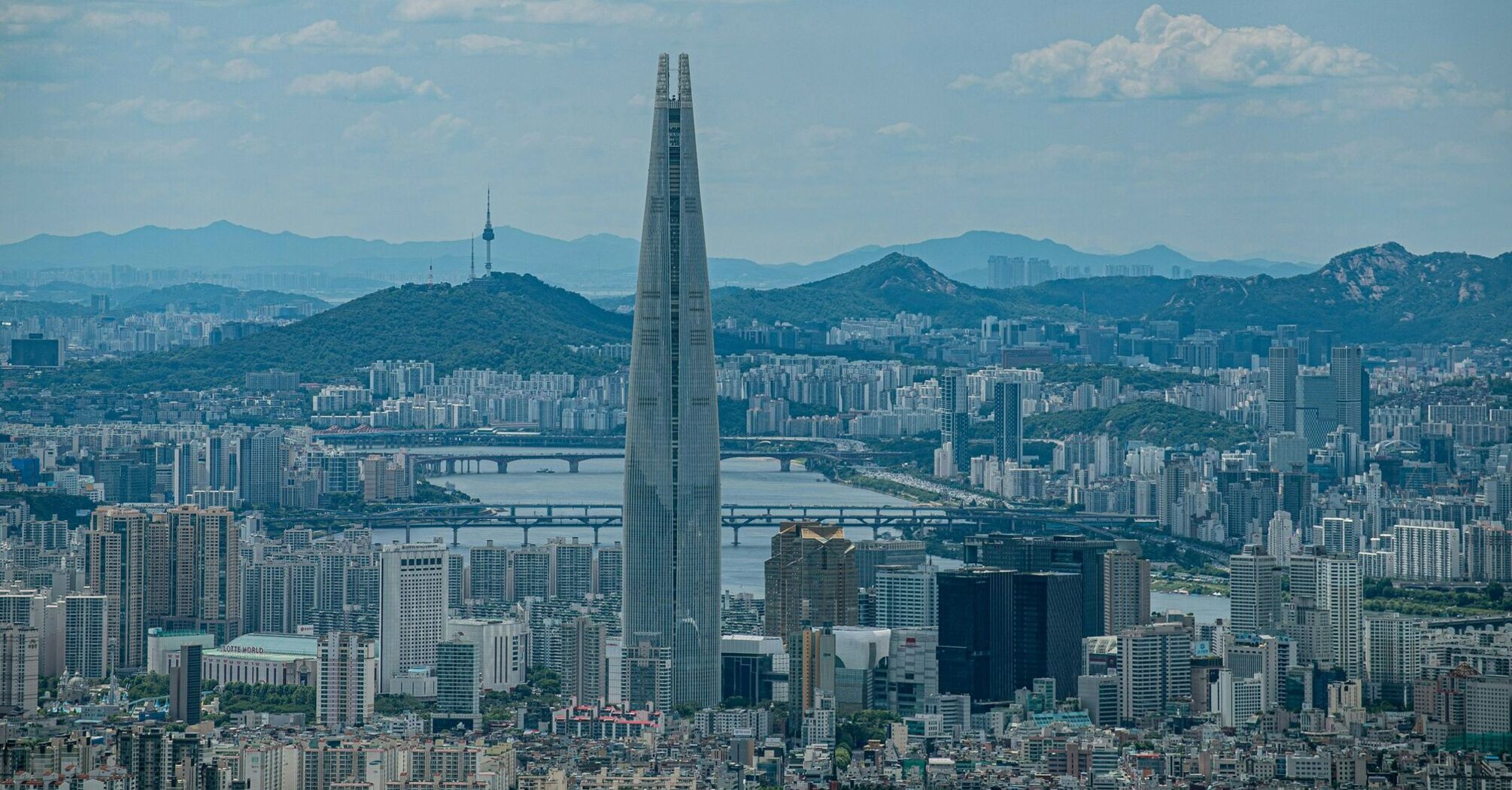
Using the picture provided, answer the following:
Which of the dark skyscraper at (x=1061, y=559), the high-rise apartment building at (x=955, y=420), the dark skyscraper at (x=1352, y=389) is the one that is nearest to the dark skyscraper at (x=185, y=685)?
the dark skyscraper at (x=1061, y=559)

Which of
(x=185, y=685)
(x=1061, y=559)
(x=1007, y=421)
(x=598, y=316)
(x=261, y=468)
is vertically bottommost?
(x=185, y=685)

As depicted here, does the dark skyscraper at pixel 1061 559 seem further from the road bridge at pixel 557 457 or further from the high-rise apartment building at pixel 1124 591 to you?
the road bridge at pixel 557 457

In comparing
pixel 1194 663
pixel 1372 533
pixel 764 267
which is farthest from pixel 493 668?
pixel 764 267

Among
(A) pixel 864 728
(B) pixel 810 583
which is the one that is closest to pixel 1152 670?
(A) pixel 864 728

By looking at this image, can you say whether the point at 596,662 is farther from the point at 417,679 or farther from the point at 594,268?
the point at 594,268

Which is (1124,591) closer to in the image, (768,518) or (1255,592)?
(1255,592)

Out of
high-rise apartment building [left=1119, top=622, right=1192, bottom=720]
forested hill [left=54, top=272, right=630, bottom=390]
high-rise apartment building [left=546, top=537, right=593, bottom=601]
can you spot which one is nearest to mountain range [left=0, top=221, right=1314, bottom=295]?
forested hill [left=54, top=272, right=630, bottom=390]
